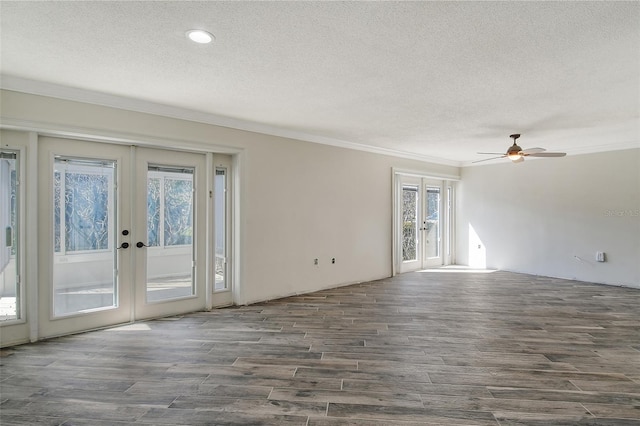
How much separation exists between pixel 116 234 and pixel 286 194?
2323 millimetres

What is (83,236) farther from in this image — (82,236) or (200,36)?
(200,36)

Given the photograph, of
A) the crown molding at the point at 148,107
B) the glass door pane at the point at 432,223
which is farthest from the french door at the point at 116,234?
the glass door pane at the point at 432,223

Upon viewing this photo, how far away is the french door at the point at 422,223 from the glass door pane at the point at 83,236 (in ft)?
16.9

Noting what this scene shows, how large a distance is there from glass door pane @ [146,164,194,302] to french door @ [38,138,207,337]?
0.04 ft

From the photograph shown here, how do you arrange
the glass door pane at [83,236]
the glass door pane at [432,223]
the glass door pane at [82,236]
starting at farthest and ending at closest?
the glass door pane at [432,223], the glass door pane at [83,236], the glass door pane at [82,236]

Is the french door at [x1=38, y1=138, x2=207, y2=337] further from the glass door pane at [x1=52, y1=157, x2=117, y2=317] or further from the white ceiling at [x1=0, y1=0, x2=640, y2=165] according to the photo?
the white ceiling at [x1=0, y1=0, x2=640, y2=165]

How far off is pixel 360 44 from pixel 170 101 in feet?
7.95

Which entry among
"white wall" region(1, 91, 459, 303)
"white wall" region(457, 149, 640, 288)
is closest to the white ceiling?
"white wall" region(1, 91, 459, 303)

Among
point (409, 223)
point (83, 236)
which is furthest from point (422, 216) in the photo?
point (83, 236)

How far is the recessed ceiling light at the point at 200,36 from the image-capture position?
2.37 metres

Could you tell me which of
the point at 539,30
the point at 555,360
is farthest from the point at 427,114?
the point at 555,360

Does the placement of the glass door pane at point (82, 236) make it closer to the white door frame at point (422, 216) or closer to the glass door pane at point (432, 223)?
the white door frame at point (422, 216)

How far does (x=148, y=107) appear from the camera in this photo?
13.0ft

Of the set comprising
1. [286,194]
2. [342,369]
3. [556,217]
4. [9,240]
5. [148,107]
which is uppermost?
[148,107]
